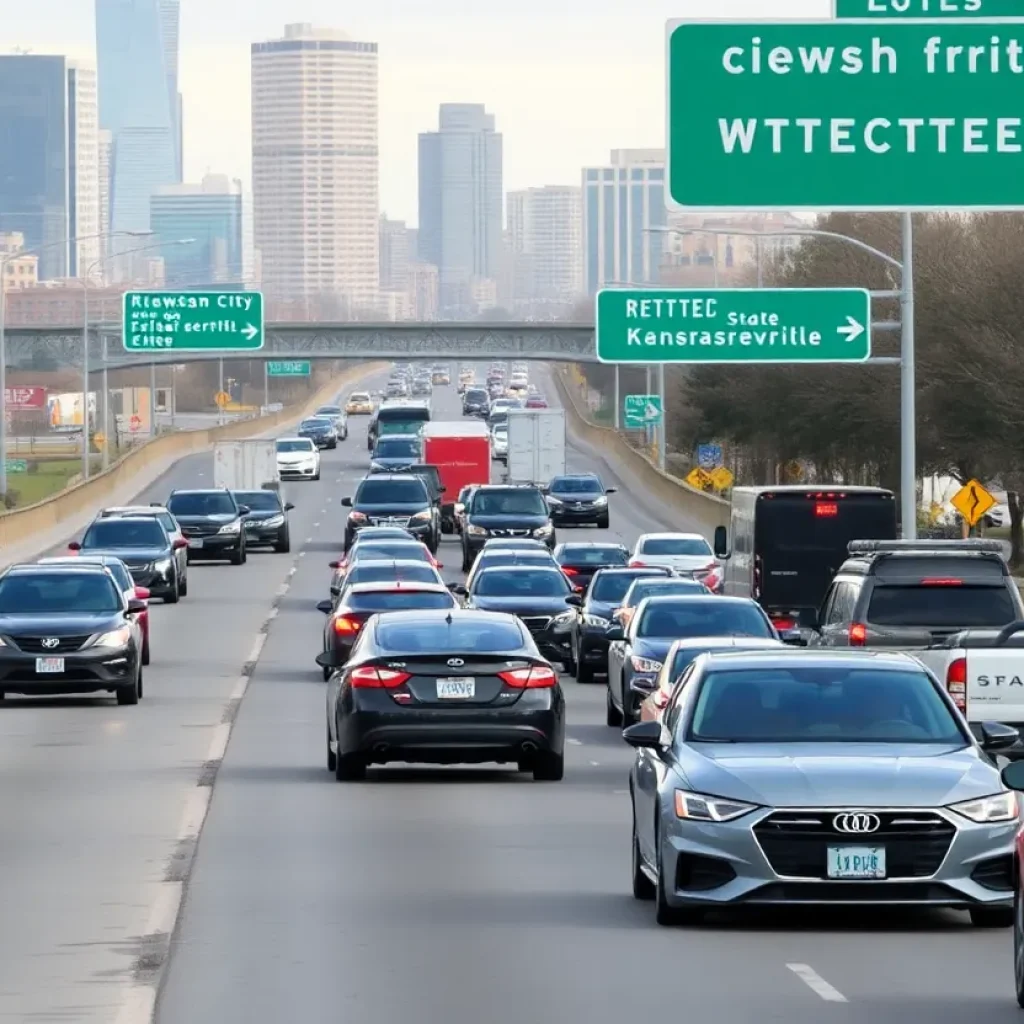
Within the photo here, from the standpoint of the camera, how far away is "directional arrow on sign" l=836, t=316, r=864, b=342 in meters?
44.0

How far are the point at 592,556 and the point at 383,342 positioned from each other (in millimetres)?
70443

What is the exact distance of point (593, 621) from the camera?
3462cm

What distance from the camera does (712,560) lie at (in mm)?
48781

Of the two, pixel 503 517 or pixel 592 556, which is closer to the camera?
pixel 592 556

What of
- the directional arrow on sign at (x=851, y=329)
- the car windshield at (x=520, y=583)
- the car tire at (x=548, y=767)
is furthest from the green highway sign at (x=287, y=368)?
the car tire at (x=548, y=767)

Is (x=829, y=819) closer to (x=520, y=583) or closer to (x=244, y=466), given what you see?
(x=520, y=583)

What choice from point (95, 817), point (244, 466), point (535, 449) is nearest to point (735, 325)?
point (95, 817)

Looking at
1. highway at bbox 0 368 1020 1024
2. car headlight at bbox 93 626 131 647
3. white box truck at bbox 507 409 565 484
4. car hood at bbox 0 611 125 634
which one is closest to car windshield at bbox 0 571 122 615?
car hood at bbox 0 611 125 634

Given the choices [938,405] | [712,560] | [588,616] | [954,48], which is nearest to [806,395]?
[938,405]

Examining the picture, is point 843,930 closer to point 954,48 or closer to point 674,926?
point 674,926

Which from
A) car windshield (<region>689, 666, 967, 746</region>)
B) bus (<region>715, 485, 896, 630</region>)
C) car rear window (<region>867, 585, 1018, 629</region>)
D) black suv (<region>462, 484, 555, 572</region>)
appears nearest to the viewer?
car windshield (<region>689, 666, 967, 746</region>)

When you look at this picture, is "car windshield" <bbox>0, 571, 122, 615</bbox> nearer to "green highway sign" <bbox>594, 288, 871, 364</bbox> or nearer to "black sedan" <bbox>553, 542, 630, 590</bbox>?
"black sedan" <bbox>553, 542, 630, 590</bbox>

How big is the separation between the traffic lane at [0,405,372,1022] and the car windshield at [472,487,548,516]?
18.8 metres

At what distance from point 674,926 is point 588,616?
21.4 m
